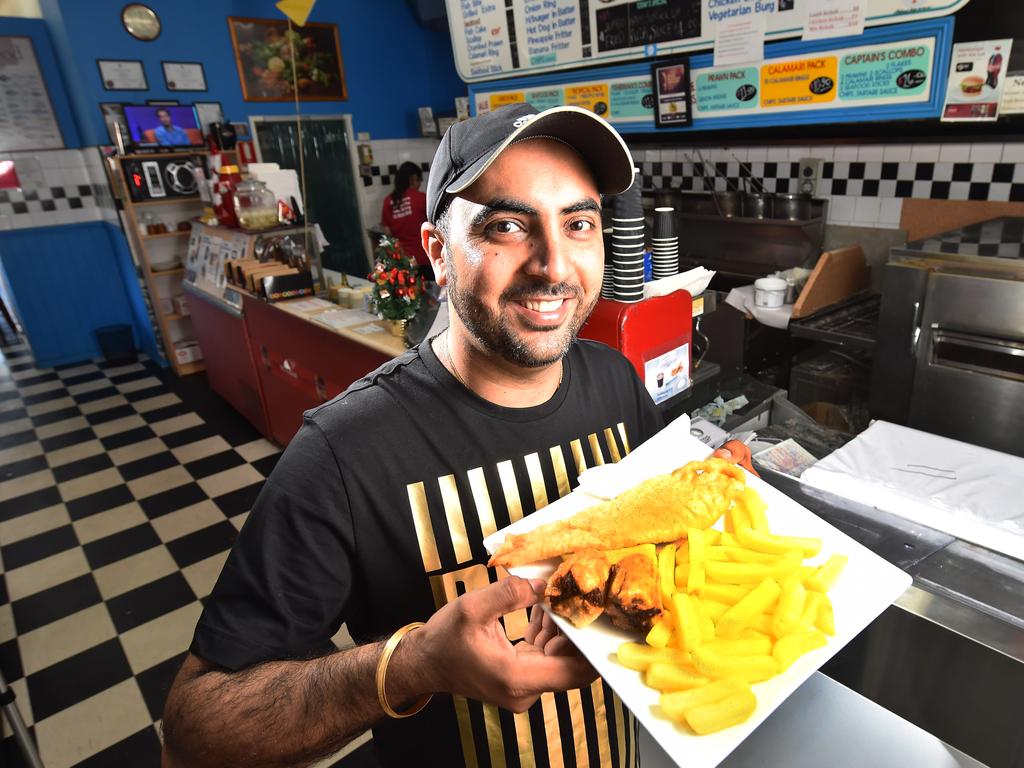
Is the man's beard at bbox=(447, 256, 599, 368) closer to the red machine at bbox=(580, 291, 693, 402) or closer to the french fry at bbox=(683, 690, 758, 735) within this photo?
the french fry at bbox=(683, 690, 758, 735)

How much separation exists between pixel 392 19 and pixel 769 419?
25.5 feet

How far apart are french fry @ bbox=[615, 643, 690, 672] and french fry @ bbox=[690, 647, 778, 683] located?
Answer: 0.06ft

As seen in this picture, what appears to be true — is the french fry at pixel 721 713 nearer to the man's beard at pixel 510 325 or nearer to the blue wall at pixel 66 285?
the man's beard at pixel 510 325

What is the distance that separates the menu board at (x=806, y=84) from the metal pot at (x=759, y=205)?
3.61 ft

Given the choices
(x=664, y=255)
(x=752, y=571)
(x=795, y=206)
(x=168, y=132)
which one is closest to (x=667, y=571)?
(x=752, y=571)

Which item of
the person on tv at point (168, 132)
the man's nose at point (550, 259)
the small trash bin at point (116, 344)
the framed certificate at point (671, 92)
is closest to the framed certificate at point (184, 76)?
the person on tv at point (168, 132)

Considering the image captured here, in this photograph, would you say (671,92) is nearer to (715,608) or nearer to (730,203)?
(730,203)

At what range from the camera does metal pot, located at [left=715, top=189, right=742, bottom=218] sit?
188 inches

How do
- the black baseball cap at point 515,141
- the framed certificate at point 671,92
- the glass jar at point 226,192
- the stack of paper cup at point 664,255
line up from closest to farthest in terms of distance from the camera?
the black baseball cap at point 515,141 < the stack of paper cup at point 664,255 < the framed certificate at point 671,92 < the glass jar at point 226,192

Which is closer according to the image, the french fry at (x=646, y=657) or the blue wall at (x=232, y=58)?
the french fry at (x=646, y=657)

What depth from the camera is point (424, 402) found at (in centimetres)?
122

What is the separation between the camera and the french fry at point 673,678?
0.81m

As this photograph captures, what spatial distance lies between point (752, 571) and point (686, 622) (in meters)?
0.16

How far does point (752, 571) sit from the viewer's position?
0.94 m
